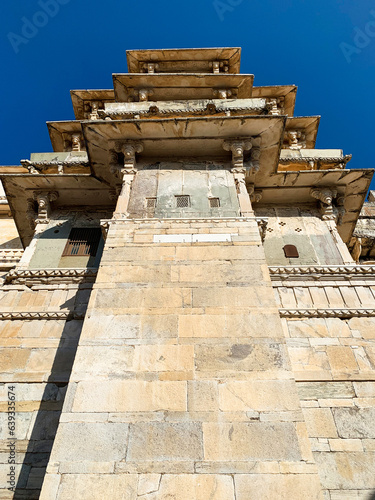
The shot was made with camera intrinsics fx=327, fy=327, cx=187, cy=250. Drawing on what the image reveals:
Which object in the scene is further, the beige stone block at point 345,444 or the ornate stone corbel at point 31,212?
the ornate stone corbel at point 31,212

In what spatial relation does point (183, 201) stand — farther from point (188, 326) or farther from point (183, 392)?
point (183, 392)

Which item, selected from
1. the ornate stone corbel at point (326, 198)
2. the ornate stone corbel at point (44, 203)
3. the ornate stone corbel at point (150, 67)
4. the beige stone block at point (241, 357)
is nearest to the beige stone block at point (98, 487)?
the beige stone block at point (241, 357)

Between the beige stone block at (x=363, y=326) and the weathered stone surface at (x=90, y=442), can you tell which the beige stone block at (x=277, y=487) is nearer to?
the weathered stone surface at (x=90, y=442)

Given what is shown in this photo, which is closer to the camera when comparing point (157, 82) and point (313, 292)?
point (313, 292)

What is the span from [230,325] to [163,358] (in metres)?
1.14

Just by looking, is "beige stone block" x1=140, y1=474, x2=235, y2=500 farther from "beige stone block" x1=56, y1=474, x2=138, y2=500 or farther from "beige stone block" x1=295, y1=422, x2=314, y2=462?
"beige stone block" x1=295, y1=422, x2=314, y2=462

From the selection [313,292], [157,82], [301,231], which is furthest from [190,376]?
[157,82]

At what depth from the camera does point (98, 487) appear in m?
3.56

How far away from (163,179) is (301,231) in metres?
4.38

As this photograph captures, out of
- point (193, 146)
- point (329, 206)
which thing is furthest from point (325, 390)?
point (193, 146)

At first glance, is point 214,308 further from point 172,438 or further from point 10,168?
point 10,168

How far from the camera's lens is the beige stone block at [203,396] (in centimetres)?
415

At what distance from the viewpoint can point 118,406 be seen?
4.19m

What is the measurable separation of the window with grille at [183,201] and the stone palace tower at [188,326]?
44 mm
